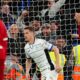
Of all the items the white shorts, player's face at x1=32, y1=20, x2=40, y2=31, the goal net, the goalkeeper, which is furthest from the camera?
player's face at x1=32, y1=20, x2=40, y2=31

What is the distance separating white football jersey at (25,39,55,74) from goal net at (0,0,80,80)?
22cm

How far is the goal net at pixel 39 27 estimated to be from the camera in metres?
5.68

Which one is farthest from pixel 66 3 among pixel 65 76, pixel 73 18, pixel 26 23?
pixel 65 76

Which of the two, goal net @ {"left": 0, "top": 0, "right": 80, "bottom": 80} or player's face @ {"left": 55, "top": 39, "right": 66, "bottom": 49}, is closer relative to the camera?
goal net @ {"left": 0, "top": 0, "right": 80, "bottom": 80}

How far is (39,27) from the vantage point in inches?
241

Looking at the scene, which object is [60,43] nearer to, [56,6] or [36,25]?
[36,25]

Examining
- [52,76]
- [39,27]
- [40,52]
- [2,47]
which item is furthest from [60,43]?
[2,47]

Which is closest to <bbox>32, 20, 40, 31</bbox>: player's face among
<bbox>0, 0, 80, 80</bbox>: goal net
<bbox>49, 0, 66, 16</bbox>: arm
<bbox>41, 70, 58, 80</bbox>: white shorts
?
<bbox>0, 0, 80, 80</bbox>: goal net

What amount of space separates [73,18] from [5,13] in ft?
3.50

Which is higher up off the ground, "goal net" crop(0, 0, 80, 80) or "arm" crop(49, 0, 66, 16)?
"arm" crop(49, 0, 66, 16)

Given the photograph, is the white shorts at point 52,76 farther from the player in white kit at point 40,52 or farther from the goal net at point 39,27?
the goal net at point 39,27

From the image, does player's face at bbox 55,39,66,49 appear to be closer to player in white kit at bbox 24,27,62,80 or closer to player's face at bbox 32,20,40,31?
player's face at bbox 32,20,40,31

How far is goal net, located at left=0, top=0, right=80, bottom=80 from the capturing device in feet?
18.6

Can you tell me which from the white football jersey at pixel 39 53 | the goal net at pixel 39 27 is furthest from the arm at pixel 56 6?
the white football jersey at pixel 39 53
